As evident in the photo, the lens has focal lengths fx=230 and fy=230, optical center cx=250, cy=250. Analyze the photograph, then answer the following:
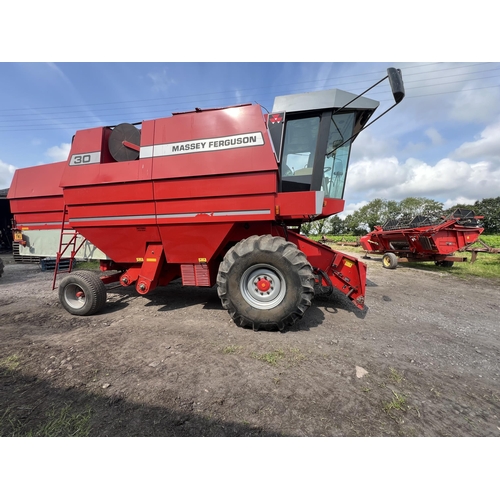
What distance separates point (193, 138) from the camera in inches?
140

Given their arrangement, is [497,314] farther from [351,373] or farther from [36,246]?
→ [36,246]

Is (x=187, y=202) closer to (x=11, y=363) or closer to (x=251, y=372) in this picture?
(x=251, y=372)

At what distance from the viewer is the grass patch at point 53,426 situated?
1.62 meters

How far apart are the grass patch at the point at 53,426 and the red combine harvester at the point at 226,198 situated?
1.95 m

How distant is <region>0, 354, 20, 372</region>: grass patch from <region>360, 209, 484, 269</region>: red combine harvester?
10.3 meters

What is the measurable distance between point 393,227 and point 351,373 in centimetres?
989

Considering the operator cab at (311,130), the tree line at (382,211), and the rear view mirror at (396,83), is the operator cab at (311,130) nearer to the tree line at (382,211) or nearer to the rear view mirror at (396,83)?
the rear view mirror at (396,83)

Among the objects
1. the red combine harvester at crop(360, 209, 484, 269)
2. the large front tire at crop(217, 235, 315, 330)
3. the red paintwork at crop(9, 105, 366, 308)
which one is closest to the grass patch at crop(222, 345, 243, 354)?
the large front tire at crop(217, 235, 315, 330)

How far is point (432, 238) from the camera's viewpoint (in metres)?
8.02

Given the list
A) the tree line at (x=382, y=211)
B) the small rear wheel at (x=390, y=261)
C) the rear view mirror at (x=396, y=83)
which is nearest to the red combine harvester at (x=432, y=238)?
the small rear wheel at (x=390, y=261)

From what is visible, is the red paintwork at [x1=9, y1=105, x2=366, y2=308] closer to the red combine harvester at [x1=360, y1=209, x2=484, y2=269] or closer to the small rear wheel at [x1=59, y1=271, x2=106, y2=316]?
the small rear wheel at [x1=59, y1=271, x2=106, y2=316]

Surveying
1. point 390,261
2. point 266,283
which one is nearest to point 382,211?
point 390,261

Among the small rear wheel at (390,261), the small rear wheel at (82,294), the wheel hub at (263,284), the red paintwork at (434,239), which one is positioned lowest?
the small rear wheel at (82,294)

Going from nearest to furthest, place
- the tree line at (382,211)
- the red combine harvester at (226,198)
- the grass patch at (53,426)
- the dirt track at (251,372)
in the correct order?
the grass patch at (53,426)
the dirt track at (251,372)
the red combine harvester at (226,198)
the tree line at (382,211)
